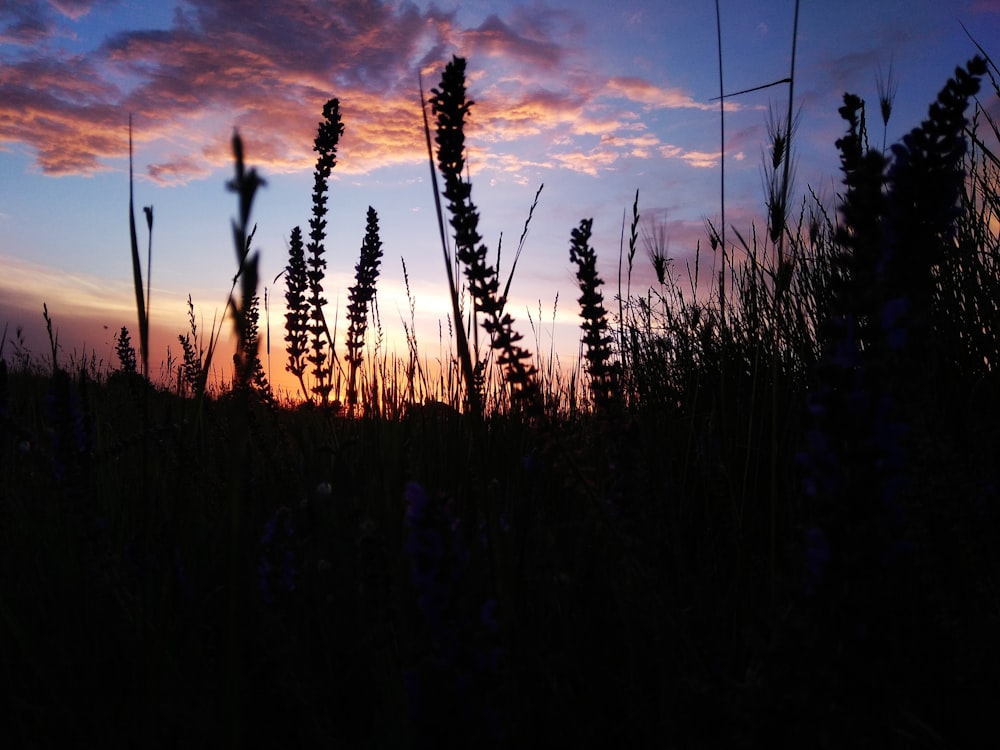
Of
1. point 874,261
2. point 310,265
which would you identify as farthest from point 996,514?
point 310,265

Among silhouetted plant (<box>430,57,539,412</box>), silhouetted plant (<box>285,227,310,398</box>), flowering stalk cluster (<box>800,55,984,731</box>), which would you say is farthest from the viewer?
silhouetted plant (<box>285,227,310,398</box>)

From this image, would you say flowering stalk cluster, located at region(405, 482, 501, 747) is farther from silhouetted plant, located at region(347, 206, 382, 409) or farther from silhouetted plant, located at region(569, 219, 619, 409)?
silhouetted plant, located at region(347, 206, 382, 409)

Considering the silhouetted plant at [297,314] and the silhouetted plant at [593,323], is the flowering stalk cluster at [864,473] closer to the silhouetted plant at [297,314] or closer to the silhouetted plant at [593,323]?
the silhouetted plant at [593,323]

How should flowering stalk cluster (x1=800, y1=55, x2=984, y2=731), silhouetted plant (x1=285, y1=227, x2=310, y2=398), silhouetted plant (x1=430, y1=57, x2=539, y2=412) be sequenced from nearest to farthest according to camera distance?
flowering stalk cluster (x1=800, y1=55, x2=984, y2=731) < silhouetted plant (x1=430, y1=57, x2=539, y2=412) < silhouetted plant (x1=285, y1=227, x2=310, y2=398)

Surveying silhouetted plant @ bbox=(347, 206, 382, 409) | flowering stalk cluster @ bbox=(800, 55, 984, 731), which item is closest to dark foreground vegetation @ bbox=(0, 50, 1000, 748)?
flowering stalk cluster @ bbox=(800, 55, 984, 731)

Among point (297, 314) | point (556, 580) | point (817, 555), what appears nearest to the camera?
point (817, 555)

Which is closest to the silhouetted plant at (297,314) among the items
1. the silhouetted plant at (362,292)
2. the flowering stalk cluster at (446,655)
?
the silhouetted plant at (362,292)

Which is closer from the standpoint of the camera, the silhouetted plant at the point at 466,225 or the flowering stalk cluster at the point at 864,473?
the flowering stalk cluster at the point at 864,473

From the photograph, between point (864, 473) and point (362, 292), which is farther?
point (362, 292)

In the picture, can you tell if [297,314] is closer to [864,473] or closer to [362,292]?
[362,292]

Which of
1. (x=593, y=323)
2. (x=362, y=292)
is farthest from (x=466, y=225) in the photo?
(x=362, y=292)

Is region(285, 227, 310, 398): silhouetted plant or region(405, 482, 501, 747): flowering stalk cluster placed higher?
region(285, 227, 310, 398): silhouetted plant

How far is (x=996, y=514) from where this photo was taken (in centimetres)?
166

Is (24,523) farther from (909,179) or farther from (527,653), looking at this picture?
(909,179)
